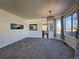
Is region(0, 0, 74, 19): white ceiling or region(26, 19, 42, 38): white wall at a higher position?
region(0, 0, 74, 19): white ceiling

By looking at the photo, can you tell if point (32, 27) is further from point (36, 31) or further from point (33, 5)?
point (33, 5)

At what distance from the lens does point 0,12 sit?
18.0 ft

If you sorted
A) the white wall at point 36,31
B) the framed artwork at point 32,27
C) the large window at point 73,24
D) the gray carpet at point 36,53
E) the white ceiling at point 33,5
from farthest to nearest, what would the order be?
the framed artwork at point 32,27 < the white wall at point 36,31 < the large window at point 73,24 < the white ceiling at point 33,5 < the gray carpet at point 36,53

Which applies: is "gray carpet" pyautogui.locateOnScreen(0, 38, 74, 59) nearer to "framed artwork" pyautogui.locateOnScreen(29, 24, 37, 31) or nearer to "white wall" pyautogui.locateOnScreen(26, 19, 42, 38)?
Answer: "white wall" pyautogui.locateOnScreen(26, 19, 42, 38)

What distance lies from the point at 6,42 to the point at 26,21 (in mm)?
5748

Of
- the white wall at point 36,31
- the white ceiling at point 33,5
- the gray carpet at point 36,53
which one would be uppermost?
the white ceiling at point 33,5

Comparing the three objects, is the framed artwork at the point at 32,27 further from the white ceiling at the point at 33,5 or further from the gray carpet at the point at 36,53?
the gray carpet at the point at 36,53

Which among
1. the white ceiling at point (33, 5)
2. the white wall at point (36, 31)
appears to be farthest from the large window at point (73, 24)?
the white wall at point (36, 31)

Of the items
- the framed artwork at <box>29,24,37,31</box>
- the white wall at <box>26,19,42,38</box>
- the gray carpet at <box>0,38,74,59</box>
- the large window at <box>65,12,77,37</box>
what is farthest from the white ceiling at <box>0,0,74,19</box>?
the framed artwork at <box>29,24,37,31</box>

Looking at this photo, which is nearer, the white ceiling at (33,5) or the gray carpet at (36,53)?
the gray carpet at (36,53)

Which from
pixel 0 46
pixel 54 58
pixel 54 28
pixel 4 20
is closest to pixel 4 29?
pixel 4 20

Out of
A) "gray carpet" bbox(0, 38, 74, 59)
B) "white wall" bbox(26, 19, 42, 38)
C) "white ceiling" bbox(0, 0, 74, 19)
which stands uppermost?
"white ceiling" bbox(0, 0, 74, 19)

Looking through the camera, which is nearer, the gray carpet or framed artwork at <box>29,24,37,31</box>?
the gray carpet

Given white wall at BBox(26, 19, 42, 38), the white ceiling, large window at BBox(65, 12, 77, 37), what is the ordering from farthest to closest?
1. white wall at BBox(26, 19, 42, 38)
2. large window at BBox(65, 12, 77, 37)
3. the white ceiling
